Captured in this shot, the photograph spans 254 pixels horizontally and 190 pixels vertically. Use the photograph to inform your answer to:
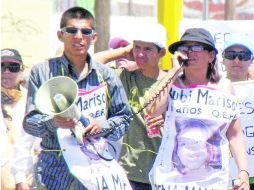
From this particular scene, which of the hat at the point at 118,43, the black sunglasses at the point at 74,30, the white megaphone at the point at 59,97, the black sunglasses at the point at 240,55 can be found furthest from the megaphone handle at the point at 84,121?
the black sunglasses at the point at 240,55

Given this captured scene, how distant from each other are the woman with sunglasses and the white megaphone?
63 cm

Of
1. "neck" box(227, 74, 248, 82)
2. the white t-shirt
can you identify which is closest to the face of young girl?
the white t-shirt

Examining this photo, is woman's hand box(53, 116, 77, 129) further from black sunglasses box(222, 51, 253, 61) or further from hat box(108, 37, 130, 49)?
black sunglasses box(222, 51, 253, 61)

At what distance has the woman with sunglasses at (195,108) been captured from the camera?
437cm

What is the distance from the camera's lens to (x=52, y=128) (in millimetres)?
4004

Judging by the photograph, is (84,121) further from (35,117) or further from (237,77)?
(237,77)

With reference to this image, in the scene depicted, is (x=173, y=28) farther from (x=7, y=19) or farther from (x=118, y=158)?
(x=7, y=19)

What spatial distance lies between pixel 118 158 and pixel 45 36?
15.6 feet

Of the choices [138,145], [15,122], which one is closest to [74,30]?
[138,145]

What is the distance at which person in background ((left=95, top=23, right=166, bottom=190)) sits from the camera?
16.0 ft

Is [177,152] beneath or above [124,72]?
beneath

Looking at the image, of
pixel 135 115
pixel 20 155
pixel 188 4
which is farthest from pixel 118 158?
pixel 188 4

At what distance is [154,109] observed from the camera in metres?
4.41

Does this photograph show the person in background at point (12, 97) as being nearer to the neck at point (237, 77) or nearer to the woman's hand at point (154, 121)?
the woman's hand at point (154, 121)
